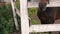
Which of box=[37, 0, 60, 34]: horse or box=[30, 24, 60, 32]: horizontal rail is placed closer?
box=[30, 24, 60, 32]: horizontal rail

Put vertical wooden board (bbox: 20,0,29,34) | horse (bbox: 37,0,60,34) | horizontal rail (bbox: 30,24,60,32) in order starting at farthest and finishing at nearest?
horse (bbox: 37,0,60,34) < horizontal rail (bbox: 30,24,60,32) < vertical wooden board (bbox: 20,0,29,34)

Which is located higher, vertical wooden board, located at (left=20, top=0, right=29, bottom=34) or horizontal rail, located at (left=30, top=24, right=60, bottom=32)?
vertical wooden board, located at (left=20, top=0, right=29, bottom=34)

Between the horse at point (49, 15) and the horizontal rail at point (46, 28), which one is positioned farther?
the horse at point (49, 15)

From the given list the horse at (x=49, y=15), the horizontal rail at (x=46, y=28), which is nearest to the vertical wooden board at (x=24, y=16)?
the horizontal rail at (x=46, y=28)

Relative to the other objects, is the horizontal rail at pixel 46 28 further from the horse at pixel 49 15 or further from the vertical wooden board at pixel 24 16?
the horse at pixel 49 15

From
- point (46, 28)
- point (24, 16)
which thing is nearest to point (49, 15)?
point (46, 28)

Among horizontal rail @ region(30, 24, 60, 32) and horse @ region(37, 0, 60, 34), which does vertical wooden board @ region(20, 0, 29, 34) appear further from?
horse @ region(37, 0, 60, 34)

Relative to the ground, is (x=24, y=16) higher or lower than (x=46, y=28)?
higher

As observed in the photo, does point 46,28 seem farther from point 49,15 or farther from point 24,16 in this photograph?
point 49,15

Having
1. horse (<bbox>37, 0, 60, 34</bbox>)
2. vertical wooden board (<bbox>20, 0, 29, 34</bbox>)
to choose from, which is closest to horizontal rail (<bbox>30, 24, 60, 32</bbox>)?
vertical wooden board (<bbox>20, 0, 29, 34</bbox>)

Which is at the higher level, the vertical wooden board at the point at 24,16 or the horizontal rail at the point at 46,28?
the vertical wooden board at the point at 24,16

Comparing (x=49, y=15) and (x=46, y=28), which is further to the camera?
(x=49, y=15)

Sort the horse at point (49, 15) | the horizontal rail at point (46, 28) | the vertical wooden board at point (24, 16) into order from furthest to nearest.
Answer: the horse at point (49, 15), the horizontal rail at point (46, 28), the vertical wooden board at point (24, 16)

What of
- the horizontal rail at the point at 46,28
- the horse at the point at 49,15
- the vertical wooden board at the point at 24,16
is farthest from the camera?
the horse at the point at 49,15
